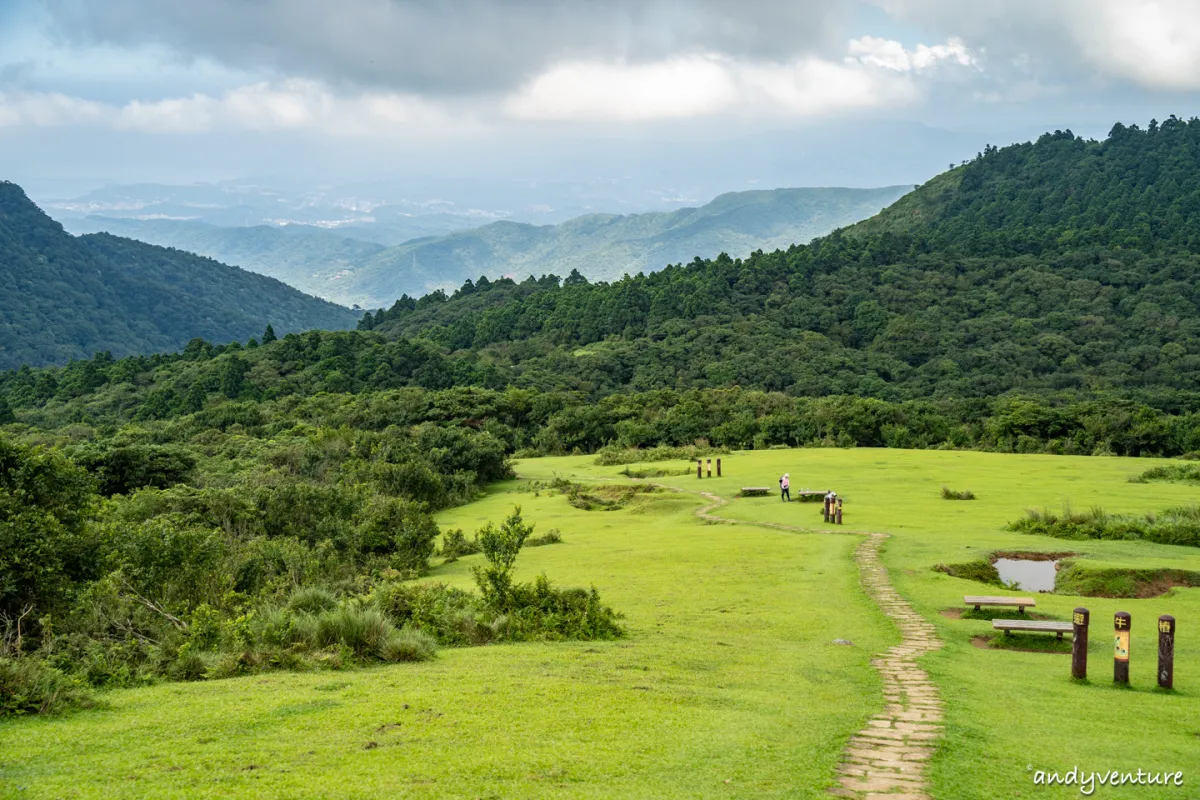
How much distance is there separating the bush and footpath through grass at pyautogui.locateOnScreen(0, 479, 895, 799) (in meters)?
0.26

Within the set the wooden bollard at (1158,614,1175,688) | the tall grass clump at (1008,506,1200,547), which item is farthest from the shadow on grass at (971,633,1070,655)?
the tall grass clump at (1008,506,1200,547)

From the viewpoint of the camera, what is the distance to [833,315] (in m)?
117

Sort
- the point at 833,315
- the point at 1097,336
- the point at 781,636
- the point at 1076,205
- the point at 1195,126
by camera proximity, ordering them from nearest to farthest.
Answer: the point at 781,636 < the point at 1097,336 < the point at 833,315 < the point at 1076,205 < the point at 1195,126

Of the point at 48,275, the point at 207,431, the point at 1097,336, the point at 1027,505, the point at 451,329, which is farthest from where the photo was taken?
the point at 48,275

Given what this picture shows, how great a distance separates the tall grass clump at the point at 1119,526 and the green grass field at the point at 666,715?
2.69 meters

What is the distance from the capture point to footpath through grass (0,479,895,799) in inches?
263

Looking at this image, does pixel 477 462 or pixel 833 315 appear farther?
pixel 833 315

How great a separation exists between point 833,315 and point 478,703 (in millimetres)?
112486

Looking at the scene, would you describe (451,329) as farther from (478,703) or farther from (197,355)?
(478,703)

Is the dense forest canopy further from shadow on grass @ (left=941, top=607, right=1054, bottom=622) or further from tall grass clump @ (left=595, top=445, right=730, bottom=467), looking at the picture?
shadow on grass @ (left=941, top=607, right=1054, bottom=622)

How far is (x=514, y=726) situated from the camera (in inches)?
324

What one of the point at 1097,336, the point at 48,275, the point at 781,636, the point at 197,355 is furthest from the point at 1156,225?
the point at 48,275

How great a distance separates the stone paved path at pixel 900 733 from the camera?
7.27 m

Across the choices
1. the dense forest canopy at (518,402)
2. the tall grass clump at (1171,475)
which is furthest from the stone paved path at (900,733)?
the tall grass clump at (1171,475)
